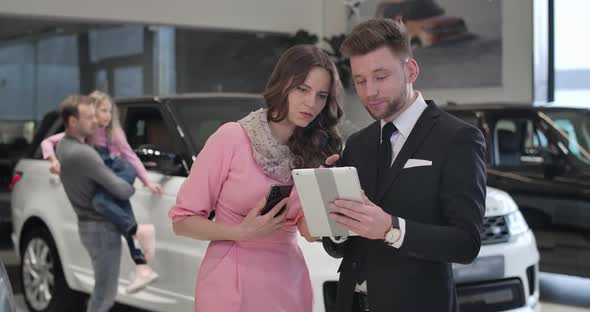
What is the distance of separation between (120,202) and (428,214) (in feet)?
9.54

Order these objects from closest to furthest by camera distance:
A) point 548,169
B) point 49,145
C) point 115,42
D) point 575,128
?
1. point 49,145
2. point 548,169
3. point 575,128
4. point 115,42

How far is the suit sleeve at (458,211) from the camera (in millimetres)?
1779

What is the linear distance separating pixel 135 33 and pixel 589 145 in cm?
752

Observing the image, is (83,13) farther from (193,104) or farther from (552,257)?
(552,257)

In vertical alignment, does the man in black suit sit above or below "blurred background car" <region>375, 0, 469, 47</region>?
below

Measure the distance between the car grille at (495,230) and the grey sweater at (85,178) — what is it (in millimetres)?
1943

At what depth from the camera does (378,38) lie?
74.9 inches

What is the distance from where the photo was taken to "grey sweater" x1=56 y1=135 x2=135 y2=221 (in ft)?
14.3

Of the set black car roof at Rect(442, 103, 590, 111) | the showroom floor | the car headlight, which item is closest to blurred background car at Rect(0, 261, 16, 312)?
Result: the car headlight

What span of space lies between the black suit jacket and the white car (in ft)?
5.88

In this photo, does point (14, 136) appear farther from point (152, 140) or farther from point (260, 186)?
point (260, 186)

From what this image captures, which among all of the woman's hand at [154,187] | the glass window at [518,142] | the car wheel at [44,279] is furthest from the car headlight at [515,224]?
the car wheel at [44,279]

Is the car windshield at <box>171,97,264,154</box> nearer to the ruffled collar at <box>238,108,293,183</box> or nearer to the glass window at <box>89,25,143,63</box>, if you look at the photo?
the ruffled collar at <box>238,108,293,183</box>

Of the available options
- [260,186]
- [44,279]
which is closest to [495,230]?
[260,186]
